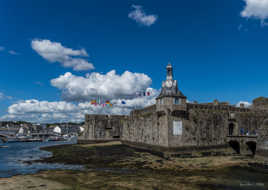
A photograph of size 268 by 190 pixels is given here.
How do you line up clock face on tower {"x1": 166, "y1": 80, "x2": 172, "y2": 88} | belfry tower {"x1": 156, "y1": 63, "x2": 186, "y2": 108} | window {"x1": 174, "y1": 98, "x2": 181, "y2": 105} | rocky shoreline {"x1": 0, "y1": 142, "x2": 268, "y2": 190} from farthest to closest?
clock face on tower {"x1": 166, "y1": 80, "x2": 172, "y2": 88}
window {"x1": 174, "y1": 98, "x2": 181, "y2": 105}
belfry tower {"x1": 156, "y1": 63, "x2": 186, "y2": 108}
rocky shoreline {"x1": 0, "y1": 142, "x2": 268, "y2": 190}

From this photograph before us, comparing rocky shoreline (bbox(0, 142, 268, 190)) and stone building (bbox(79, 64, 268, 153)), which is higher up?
stone building (bbox(79, 64, 268, 153))

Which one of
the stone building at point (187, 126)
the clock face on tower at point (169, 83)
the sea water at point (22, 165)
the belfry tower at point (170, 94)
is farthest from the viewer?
the clock face on tower at point (169, 83)

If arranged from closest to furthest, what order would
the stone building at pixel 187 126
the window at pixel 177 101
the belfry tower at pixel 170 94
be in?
the stone building at pixel 187 126
the belfry tower at pixel 170 94
the window at pixel 177 101

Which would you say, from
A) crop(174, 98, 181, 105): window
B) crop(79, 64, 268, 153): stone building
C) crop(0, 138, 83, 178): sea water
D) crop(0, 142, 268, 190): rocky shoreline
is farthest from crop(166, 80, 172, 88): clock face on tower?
crop(0, 138, 83, 178): sea water

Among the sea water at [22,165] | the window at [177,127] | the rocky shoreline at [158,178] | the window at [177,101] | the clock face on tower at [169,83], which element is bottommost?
the sea water at [22,165]

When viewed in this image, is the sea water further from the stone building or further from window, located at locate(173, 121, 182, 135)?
window, located at locate(173, 121, 182, 135)

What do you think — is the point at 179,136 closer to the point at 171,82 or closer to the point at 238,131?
the point at 171,82

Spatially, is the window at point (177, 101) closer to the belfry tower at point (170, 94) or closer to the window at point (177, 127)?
the belfry tower at point (170, 94)

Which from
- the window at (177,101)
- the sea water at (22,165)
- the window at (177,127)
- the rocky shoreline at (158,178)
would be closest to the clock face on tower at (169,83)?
the window at (177,101)

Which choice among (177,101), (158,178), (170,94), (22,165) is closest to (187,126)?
(177,101)

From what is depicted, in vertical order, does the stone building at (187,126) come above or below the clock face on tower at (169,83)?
below

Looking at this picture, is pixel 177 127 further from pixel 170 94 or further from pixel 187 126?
pixel 170 94

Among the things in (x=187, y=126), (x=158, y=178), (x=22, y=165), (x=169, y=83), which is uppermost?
(x=169, y=83)

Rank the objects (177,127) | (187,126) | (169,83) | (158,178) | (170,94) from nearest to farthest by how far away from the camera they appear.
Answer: (158,178), (177,127), (187,126), (170,94), (169,83)
